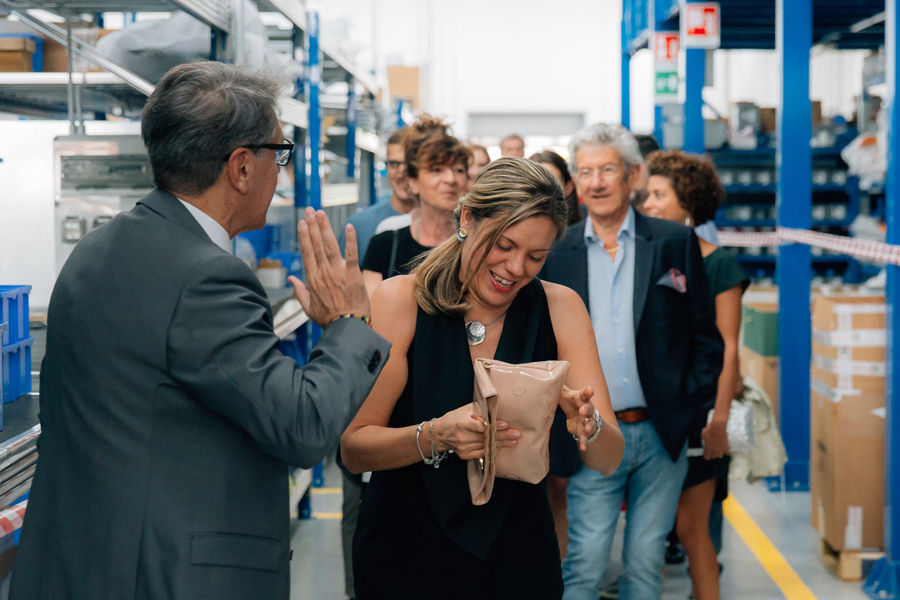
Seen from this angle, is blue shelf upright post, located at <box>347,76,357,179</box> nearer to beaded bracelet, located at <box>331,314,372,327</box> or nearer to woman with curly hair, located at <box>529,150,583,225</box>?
woman with curly hair, located at <box>529,150,583,225</box>

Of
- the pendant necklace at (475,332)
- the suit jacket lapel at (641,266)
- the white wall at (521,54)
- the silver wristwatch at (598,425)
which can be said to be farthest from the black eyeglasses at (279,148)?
the white wall at (521,54)

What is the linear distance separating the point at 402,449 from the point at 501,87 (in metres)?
18.4

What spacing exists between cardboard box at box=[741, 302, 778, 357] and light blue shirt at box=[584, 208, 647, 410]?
3.21 metres

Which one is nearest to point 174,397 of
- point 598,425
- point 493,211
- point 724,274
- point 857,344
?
point 493,211

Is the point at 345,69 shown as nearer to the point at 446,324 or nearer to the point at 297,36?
the point at 297,36

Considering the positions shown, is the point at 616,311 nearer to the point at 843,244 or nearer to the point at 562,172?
the point at 562,172

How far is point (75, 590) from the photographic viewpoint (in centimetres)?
141

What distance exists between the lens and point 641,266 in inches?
112

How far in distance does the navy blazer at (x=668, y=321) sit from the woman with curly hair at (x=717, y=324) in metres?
0.28

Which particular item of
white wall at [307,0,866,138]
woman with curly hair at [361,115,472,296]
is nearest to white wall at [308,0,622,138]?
white wall at [307,0,866,138]

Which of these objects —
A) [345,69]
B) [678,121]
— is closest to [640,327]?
[345,69]

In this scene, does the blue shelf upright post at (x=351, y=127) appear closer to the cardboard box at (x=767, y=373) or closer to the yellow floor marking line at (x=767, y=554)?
the cardboard box at (x=767, y=373)

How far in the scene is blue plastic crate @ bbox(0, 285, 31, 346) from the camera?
6.81 ft

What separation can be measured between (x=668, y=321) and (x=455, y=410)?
4.19 ft
